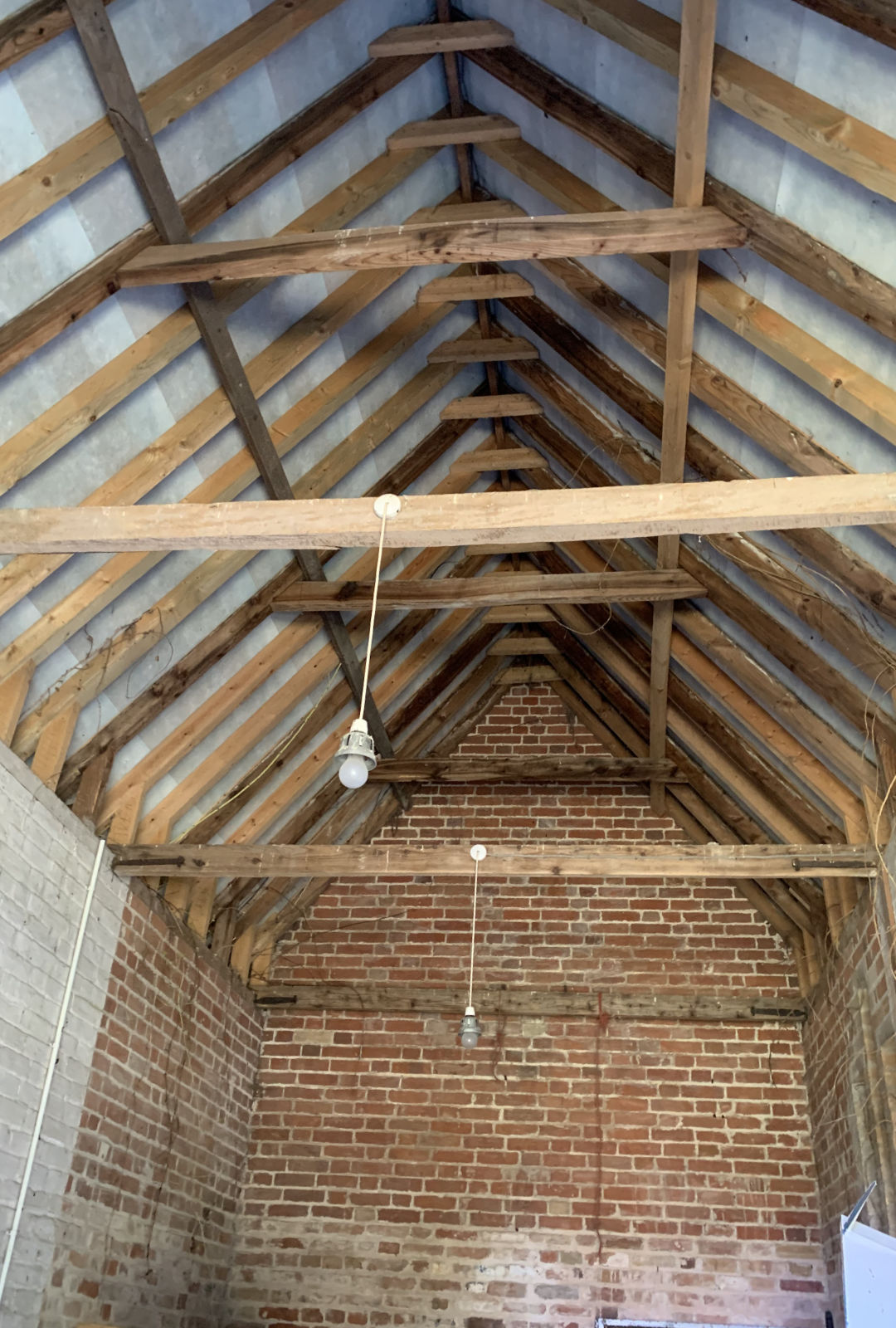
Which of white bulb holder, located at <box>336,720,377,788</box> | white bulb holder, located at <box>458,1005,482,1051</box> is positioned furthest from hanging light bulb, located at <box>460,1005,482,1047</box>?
white bulb holder, located at <box>336,720,377,788</box>

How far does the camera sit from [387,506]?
2918mm

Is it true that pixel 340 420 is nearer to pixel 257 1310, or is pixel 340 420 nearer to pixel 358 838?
pixel 358 838

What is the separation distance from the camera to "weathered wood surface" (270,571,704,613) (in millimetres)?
5047

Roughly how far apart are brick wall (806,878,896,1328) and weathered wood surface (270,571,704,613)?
1632 mm

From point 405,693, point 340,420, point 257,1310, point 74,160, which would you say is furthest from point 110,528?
point 257,1310

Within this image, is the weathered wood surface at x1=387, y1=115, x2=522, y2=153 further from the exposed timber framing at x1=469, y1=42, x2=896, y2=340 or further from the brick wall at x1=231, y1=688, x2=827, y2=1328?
the brick wall at x1=231, y1=688, x2=827, y2=1328

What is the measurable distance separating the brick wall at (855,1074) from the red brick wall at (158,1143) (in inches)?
128

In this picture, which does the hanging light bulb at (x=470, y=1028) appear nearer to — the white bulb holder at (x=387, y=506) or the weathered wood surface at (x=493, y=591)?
the weathered wood surface at (x=493, y=591)

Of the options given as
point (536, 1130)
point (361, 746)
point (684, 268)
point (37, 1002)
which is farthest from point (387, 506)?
point (536, 1130)

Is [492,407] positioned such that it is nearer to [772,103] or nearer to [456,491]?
[456,491]

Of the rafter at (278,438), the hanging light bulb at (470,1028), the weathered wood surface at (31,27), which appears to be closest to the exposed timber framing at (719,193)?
the rafter at (278,438)

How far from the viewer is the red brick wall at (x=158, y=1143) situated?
4.55m

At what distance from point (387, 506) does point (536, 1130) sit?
182 inches

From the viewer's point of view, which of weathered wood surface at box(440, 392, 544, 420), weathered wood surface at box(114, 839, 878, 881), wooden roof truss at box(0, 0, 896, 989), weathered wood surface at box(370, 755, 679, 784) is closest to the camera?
wooden roof truss at box(0, 0, 896, 989)
